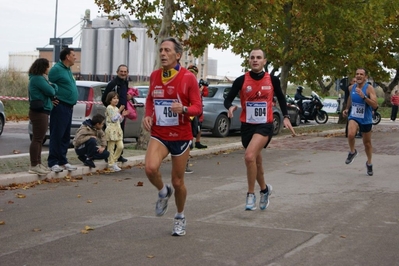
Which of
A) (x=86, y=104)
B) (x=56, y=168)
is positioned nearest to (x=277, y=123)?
(x=86, y=104)

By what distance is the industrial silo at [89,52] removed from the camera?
5597 cm

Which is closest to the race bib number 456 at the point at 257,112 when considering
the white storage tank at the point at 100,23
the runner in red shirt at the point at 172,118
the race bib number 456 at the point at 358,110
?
the runner in red shirt at the point at 172,118

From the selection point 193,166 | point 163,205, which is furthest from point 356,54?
point 163,205

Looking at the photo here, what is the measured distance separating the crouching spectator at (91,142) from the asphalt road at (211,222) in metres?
0.37

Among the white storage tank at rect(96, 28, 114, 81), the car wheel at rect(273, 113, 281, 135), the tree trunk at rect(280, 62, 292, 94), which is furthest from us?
the white storage tank at rect(96, 28, 114, 81)

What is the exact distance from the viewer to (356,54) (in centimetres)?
2992

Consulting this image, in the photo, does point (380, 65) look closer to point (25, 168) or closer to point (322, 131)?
point (322, 131)

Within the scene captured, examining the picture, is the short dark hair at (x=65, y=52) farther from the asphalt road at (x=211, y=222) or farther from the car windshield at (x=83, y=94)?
the car windshield at (x=83, y=94)

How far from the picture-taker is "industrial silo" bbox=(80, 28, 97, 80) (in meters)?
56.0

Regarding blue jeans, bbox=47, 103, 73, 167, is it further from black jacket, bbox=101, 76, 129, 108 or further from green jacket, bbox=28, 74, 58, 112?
black jacket, bbox=101, 76, 129, 108

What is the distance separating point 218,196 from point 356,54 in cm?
1996

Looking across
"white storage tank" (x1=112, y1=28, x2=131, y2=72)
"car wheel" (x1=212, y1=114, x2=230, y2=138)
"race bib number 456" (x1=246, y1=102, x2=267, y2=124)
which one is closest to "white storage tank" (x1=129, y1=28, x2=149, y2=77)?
"white storage tank" (x1=112, y1=28, x2=131, y2=72)

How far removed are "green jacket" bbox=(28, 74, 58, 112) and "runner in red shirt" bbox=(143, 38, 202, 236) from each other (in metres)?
4.84

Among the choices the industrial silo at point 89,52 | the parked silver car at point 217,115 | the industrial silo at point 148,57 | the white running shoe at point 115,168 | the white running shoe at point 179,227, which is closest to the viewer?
the white running shoe at point 179,227
